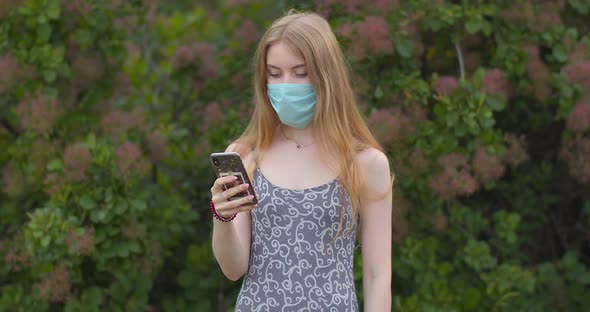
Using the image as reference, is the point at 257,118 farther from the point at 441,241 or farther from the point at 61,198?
the point at 441,241

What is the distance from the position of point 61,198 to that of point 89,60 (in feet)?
2.31

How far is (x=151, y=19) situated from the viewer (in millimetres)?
4555

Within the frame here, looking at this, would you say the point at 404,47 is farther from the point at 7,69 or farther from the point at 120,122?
the point at 7,69

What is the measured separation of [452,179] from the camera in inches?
137

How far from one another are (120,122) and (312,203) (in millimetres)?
1638

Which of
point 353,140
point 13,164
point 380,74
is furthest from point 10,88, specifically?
point 353,140

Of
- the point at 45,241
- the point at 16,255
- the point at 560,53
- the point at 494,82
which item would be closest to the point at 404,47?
the point at 494,82

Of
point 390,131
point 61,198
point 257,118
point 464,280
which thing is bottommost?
point 464,280

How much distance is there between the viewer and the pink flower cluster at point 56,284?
3426mm

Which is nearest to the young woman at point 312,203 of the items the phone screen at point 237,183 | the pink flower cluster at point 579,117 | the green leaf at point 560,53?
the phone screen at point 237,183

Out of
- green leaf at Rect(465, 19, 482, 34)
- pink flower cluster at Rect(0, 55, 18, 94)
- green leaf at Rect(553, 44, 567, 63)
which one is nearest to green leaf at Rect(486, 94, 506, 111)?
green leaf at Rect(465, 19, 482, 34)

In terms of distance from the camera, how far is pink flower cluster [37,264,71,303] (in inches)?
135

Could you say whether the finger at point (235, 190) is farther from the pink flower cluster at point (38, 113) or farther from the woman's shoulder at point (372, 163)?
the pink flower cluster at point (38, 113)

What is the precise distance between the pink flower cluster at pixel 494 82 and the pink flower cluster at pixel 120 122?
4.76ft
